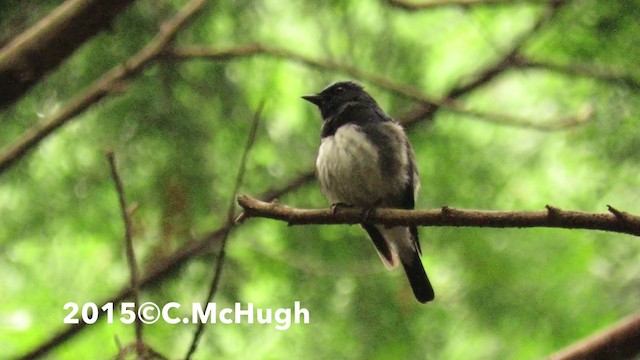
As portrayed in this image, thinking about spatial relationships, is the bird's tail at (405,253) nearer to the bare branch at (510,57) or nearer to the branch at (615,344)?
the bare branch at (510,57)

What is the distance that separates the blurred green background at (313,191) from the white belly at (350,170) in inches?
8.6

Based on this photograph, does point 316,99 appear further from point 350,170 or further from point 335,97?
point 350,170

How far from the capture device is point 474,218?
6.42 ft

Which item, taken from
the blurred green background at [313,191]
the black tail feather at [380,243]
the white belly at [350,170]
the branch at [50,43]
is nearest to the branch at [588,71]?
the blurred green background at [313,191]

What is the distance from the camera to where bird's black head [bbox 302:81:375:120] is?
11.2ft

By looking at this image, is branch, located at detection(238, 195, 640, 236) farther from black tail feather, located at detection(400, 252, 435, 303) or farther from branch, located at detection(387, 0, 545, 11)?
branch, located at detection(387, 0, 545, 11)

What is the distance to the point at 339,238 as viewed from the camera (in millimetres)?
3500

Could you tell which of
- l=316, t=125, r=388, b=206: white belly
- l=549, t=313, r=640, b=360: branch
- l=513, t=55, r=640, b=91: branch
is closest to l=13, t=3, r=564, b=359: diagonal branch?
l=513, t=55, r=640, b=91: branch

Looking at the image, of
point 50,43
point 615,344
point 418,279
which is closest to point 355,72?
point 418,279

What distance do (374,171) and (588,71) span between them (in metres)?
0.79

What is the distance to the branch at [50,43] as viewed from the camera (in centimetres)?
217

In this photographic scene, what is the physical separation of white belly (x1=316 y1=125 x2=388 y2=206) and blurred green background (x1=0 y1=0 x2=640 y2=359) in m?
0.22

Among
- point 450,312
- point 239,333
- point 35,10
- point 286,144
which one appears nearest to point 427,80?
point 286,144

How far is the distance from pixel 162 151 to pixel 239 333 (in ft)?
2.36
